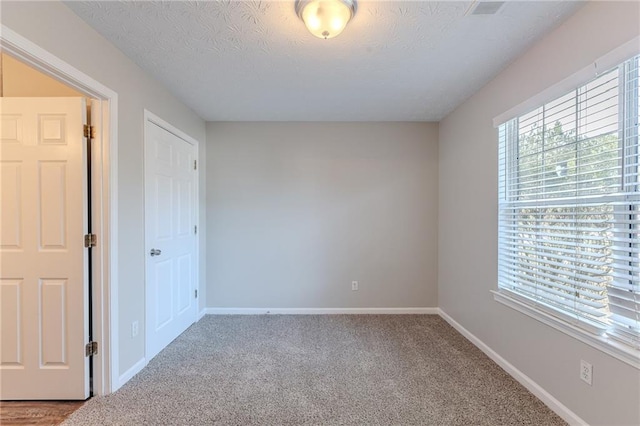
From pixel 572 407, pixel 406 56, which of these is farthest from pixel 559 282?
pixel 406 56

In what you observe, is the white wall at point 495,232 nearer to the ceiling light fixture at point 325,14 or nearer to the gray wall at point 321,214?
the gray wall at point 321,214

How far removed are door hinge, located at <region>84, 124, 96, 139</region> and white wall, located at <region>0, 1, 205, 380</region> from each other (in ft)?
0.50

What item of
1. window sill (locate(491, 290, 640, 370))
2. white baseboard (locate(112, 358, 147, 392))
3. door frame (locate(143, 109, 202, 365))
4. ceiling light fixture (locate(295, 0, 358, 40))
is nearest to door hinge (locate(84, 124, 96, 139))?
door frame (locate(143, 109, 202, 365))

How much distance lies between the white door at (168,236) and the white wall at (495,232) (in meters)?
2.99

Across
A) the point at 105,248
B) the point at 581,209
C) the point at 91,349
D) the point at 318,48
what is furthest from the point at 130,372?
the point at 581,209

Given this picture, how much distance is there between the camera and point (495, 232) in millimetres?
2408

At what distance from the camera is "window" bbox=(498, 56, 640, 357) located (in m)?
1.42

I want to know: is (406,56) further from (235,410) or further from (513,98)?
(235,410)

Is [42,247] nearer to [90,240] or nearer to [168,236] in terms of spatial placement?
[90,240]

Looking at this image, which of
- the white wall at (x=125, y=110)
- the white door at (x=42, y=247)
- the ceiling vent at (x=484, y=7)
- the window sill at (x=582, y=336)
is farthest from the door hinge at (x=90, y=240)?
the window sill at (x=582, y=336)

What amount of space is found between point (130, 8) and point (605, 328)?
10.4 feet

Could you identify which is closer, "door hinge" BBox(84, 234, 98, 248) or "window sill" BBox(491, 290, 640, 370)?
"window sill" BBox(491, 290, 640, 370)

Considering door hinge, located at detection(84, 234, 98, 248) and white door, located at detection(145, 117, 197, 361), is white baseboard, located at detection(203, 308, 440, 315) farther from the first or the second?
door hinge, located at detection(84, 234, 98, 248)

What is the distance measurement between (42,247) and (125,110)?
111 centimetres
